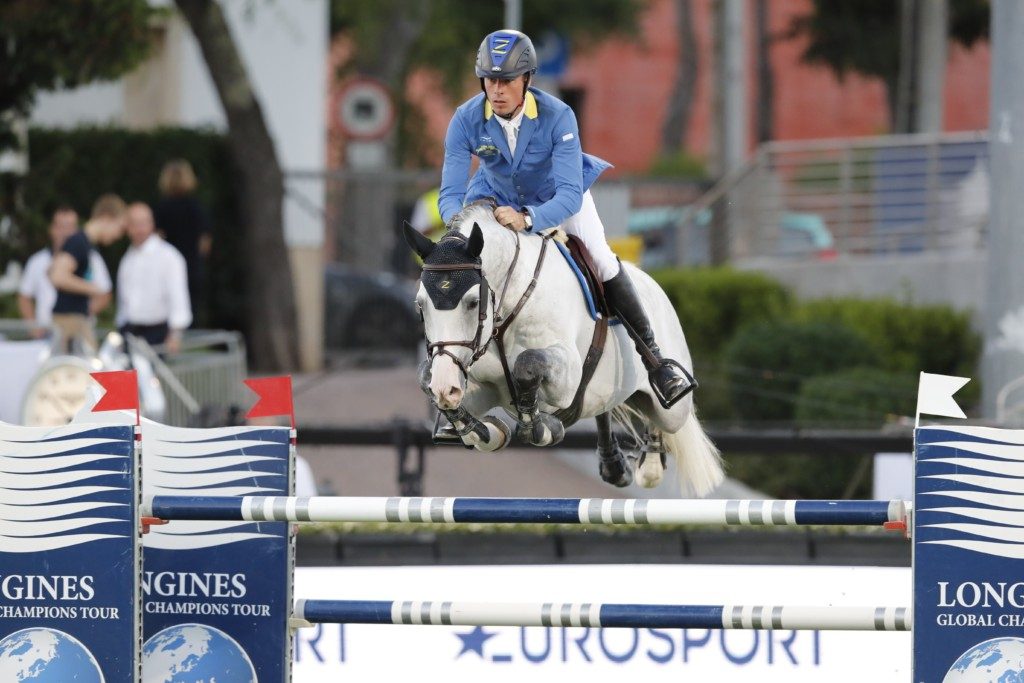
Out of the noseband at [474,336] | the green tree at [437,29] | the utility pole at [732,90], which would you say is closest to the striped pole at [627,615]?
the noseband at [474,336]

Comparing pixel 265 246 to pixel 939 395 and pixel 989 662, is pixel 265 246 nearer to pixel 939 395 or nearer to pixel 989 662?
pixel 939 395

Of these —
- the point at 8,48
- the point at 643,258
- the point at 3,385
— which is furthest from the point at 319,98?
the point at 3,385

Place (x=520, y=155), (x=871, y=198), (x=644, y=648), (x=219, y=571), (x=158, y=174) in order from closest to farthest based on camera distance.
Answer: (x=520, y=155) < (x=219, y=571) < (x=644, y=648) < (x=871, y=198) < (x=158, y=174)

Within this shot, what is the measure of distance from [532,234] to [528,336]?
0.37m

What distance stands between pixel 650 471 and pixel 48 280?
733cm

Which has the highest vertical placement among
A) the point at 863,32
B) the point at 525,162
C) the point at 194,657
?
the point at 863,32

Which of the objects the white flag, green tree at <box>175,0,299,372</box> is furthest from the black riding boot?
green tree at <box>175,0,299,372</box>

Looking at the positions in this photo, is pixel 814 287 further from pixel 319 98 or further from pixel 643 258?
pixel 319 98

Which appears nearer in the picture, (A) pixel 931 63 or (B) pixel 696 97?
(A) pixel 931 63

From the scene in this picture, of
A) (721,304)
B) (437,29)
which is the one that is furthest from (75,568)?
(437,29)

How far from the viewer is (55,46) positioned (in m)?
14.1

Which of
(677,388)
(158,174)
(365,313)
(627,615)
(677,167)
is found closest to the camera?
(627,615)

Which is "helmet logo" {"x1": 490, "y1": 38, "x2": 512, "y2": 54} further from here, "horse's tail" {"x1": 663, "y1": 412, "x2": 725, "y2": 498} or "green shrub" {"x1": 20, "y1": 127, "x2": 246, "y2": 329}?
"green shrub" {"x1": 20, "y1": 127, "x2": 246, "y2": 329}

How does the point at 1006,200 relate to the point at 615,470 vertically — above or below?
above
